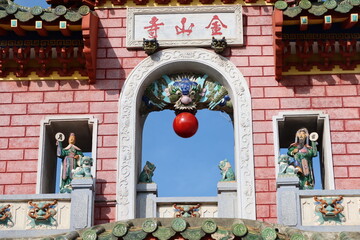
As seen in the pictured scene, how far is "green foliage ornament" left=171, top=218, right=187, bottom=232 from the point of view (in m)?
18.3

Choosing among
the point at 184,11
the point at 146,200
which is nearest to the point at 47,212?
the point at 146,200

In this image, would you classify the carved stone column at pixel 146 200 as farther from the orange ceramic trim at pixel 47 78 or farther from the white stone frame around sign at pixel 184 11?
the white stone frame around sign at pixel 184 11

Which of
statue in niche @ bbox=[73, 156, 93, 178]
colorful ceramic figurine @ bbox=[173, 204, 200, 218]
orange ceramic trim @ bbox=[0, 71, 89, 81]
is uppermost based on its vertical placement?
orange ceramic trim @ bbox=[0, 71, 89, 81]

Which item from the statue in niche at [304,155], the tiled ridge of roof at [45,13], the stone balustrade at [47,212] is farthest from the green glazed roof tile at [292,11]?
the stone balustrade at [47,212]

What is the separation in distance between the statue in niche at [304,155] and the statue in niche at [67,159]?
5214mm

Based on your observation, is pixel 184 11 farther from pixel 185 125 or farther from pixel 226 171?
pixel 226 171

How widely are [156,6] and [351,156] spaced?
20.7ft

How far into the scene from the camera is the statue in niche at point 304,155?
2225 cm

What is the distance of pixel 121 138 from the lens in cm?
2284

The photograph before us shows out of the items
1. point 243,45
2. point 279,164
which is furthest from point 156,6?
point 279,164

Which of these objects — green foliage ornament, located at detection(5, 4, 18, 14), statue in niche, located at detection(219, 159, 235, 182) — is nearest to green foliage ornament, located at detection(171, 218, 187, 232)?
statue in niche, located at detection(219, 159, 235, 182)

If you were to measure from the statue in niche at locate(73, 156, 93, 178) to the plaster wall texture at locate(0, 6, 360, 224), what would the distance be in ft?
3.36

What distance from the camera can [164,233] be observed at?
18.3 m

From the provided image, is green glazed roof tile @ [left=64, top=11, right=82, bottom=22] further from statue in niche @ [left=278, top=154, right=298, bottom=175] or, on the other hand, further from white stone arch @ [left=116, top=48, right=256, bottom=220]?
statue in niche @ [left=278, top=154, right=298, bottom=175]
